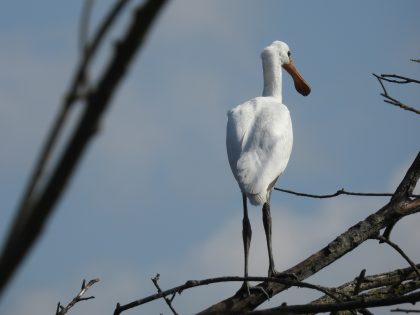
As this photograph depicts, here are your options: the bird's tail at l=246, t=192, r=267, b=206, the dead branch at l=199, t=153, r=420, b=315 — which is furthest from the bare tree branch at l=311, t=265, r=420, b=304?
the bird's tail at l=246, t=192, r=267, b=206

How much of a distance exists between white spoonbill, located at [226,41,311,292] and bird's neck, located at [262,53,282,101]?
852mm

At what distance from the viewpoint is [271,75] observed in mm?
11336

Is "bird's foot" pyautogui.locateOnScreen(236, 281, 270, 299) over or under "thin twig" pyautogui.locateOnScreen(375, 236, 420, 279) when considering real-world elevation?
over

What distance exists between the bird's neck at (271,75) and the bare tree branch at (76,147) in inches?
415

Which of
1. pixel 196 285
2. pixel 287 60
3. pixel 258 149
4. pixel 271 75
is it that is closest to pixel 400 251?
pixel 196 285

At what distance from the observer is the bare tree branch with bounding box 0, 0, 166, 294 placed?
68cm

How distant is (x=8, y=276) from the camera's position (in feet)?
2.25

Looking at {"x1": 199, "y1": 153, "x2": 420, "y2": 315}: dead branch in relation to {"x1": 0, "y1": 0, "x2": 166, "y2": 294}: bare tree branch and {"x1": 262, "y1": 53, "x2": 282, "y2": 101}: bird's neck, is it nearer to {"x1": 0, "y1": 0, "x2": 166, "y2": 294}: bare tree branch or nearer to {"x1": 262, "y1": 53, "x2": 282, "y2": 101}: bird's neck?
{"x1": 0, "y1": 0, "x2": 166, "y2": 294}: bare tree branch

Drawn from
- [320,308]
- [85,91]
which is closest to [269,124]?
[320,308]

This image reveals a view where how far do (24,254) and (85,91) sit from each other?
0.50 feet

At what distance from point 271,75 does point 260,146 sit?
2.61 meters

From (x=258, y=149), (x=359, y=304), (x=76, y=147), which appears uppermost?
(x=258, y=149)

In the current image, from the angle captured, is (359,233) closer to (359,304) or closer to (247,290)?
(247,290)

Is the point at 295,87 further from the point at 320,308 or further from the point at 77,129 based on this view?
the point at 77,129
